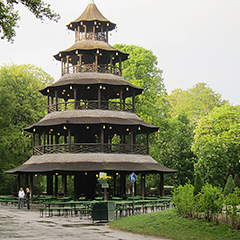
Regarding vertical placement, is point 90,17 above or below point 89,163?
above

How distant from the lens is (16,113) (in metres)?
55.3

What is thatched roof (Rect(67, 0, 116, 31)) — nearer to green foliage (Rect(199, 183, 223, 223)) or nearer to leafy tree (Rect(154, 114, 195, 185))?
leafy tree (Rect(154, 114, 195, 185))

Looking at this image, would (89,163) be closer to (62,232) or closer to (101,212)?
(101,212)

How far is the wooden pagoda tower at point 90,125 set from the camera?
3641 centimetres

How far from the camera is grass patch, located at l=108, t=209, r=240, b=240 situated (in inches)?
658

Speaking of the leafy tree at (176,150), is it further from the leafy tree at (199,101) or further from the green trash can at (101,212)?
the green trash can at (101,212)

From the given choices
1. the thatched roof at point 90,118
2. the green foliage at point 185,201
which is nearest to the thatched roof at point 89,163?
the thatched roof at point 90,118

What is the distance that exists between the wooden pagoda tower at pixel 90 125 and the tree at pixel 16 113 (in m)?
10.9

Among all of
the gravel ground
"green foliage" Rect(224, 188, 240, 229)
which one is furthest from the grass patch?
the gravel ground

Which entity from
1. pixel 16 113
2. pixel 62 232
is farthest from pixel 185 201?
pixel 16 113

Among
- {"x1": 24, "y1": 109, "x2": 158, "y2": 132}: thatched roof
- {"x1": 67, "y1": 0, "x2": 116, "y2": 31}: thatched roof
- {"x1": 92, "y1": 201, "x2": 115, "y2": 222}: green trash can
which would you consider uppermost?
{"x1": 67, "y1": 0, "x2": 116, "y2": 31}: thatched roof

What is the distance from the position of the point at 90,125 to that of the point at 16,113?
20435 millimetres

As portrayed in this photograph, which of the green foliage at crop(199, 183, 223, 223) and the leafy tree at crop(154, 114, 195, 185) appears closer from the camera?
the green foliage at crop(199, 183, 223, 223)

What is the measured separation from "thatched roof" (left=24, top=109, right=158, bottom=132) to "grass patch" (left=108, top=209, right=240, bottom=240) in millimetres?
15147
